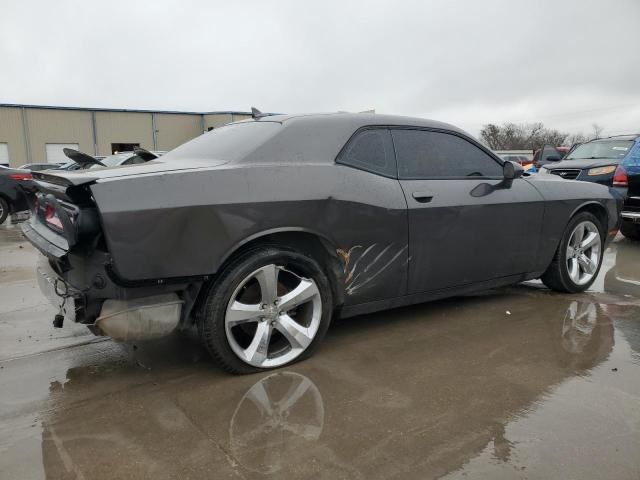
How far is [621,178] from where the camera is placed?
24.2 feet

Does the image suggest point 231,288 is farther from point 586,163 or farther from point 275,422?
point 586,163

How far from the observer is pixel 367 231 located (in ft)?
10.7

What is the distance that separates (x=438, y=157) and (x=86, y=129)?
38.7 metres

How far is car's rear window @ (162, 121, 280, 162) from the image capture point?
3.08m

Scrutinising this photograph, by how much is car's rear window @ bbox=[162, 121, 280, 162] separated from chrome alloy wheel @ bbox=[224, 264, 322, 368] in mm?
759

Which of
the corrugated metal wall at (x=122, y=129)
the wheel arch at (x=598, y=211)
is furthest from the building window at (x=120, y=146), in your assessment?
the wheel arch at (x=598, y=211)

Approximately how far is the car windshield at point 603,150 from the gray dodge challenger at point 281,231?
6.49 metres

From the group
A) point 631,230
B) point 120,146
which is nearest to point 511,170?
point 631,230

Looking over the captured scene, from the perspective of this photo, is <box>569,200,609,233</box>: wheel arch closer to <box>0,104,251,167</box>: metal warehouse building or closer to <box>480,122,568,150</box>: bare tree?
<box>0,104,251,167</box>: metal warehouse building

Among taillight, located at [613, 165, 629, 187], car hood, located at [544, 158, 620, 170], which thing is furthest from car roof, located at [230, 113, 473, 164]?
car hood, located at [544, 158, 620, 170]

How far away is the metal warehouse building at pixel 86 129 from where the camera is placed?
34844 mm

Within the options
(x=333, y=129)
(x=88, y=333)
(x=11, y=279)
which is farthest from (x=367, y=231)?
(x=11, y=279)

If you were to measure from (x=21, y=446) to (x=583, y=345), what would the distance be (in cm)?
341

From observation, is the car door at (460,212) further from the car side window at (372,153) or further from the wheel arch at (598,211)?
the wheel arch at (598,211)
